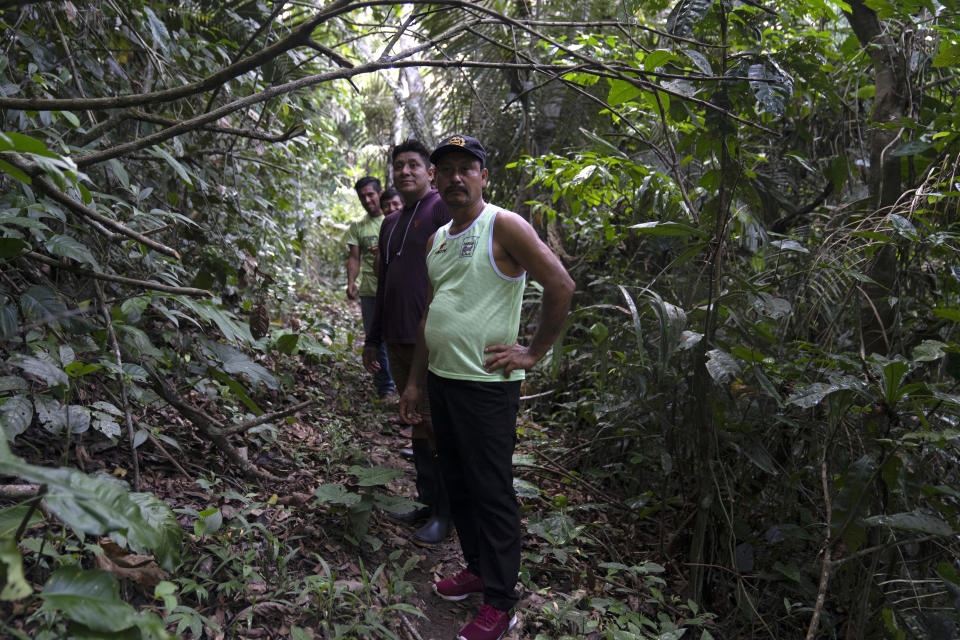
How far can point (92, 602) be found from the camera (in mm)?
1294

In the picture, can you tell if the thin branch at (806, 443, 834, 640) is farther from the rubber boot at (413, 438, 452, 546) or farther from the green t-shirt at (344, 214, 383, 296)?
the green t-shirt at (344, 214, 383, 296)

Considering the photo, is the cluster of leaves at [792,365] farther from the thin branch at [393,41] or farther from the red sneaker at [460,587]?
the red sneaker at [460,587]

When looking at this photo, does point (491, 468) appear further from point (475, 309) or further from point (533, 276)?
point (533, 276)

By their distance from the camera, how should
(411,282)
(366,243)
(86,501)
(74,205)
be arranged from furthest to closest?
(366,243)
(411,282)
(74,205)
(86,501)

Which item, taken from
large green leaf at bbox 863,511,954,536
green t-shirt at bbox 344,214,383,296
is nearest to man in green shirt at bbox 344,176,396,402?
green t-shirt at bbox 344,214,383,296

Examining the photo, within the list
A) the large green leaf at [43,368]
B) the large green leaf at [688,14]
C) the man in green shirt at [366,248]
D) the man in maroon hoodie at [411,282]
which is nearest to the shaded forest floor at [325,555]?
the man in maroon hoodie at [411,282]

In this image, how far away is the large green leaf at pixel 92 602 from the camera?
127cm

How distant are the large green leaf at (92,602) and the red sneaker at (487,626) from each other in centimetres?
143

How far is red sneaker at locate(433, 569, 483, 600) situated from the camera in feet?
9.15

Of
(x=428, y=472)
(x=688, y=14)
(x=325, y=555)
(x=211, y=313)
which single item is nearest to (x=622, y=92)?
(x=688, y=14)

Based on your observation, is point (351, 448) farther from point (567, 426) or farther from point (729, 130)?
point (729, 130)

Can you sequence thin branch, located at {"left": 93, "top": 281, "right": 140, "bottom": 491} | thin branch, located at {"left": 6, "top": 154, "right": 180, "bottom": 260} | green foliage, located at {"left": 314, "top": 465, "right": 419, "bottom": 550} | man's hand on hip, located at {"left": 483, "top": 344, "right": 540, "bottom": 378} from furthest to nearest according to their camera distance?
1. green foliage, located at {"left": 314, "top": 465, "right": 419, "bottom": 550}
2. man's hand on hip, located at {"left": 483, "top": 344, "right": 540, "bottom": 378}
3. thin branch, located at {"left": 93, "top": 281, "right": 140, "bottom": 491}
4. thin branch, located at {"left": 6, "top": 154, "right": 180, "bottom": 260}

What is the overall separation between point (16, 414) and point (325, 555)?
1.40 metres

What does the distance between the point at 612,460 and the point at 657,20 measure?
17.4 ft
